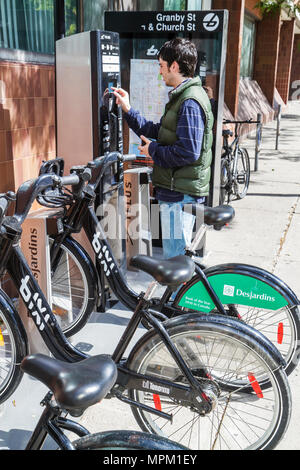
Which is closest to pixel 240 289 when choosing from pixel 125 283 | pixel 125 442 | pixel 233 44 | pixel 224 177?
pixel 125 283

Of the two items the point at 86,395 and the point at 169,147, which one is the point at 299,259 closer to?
the point at 169,147

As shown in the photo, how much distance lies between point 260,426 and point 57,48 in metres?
3.01

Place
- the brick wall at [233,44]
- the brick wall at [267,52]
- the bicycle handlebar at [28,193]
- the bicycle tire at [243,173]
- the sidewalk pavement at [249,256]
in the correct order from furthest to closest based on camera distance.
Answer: the brick wall at [267,52], the brick wall at [233,44], the bicycle tire at [243,173], the sidewalk pavement at [249,256], the bicycle handlebar at [28,193]

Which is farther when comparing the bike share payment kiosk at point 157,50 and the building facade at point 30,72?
the bike share payment kiosk at point 157,50

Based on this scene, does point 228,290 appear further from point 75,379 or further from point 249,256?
point 249,256

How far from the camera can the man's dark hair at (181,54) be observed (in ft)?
11.1

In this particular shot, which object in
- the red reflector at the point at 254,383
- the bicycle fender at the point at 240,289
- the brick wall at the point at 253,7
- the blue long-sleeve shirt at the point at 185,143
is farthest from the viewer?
the brick wall at the point at 253,7

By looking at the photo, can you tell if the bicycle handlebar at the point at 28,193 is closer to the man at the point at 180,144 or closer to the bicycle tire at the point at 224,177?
the man at the point at 180,144

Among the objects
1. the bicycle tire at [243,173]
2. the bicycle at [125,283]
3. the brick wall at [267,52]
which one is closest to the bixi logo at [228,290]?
the bicycle at [125,283]

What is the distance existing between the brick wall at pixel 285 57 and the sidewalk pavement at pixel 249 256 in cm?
1018

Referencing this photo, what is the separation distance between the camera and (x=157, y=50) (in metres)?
4.84

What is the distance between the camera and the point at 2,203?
2.63m

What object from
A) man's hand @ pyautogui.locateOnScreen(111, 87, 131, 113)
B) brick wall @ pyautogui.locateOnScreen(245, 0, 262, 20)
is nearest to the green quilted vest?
man's hand @ pyautogui.locateOnScreen(111, 87, 131, 113)
